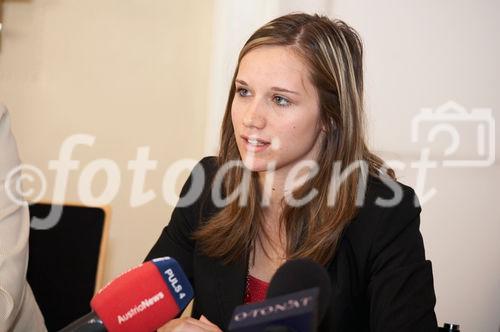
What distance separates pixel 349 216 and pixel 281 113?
0.31m

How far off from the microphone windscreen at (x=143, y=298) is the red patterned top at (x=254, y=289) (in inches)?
23.8

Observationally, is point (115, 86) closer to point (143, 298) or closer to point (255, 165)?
point (255, 165)

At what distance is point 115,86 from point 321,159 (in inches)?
59.8

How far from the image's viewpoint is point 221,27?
9.65ft

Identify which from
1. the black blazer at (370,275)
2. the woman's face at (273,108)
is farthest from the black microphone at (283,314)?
the woman's face at (273,108)

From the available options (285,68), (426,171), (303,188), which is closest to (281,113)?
(285,68)

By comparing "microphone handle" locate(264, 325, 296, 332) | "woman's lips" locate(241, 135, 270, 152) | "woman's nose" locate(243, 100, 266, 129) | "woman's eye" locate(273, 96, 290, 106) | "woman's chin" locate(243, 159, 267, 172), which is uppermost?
"woman's eye" locate(273, 96, 290, 106)

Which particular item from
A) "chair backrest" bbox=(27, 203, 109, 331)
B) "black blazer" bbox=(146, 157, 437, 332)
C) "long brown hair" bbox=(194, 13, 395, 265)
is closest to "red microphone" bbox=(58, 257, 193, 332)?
"black blazer" bbox=(146, 157, 437, 332)

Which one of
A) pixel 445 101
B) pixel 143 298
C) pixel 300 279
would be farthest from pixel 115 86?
pixel 300 279

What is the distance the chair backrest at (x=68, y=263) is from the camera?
213cm

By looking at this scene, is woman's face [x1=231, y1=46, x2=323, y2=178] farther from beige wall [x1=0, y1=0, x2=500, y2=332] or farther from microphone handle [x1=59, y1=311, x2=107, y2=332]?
beige wall [x1=0, y1=0, x2=500, y2=332]

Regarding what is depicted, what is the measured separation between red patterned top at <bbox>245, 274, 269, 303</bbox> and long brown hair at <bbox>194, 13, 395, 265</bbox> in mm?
75

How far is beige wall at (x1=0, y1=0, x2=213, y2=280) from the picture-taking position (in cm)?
310

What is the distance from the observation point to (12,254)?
1.74 metres
